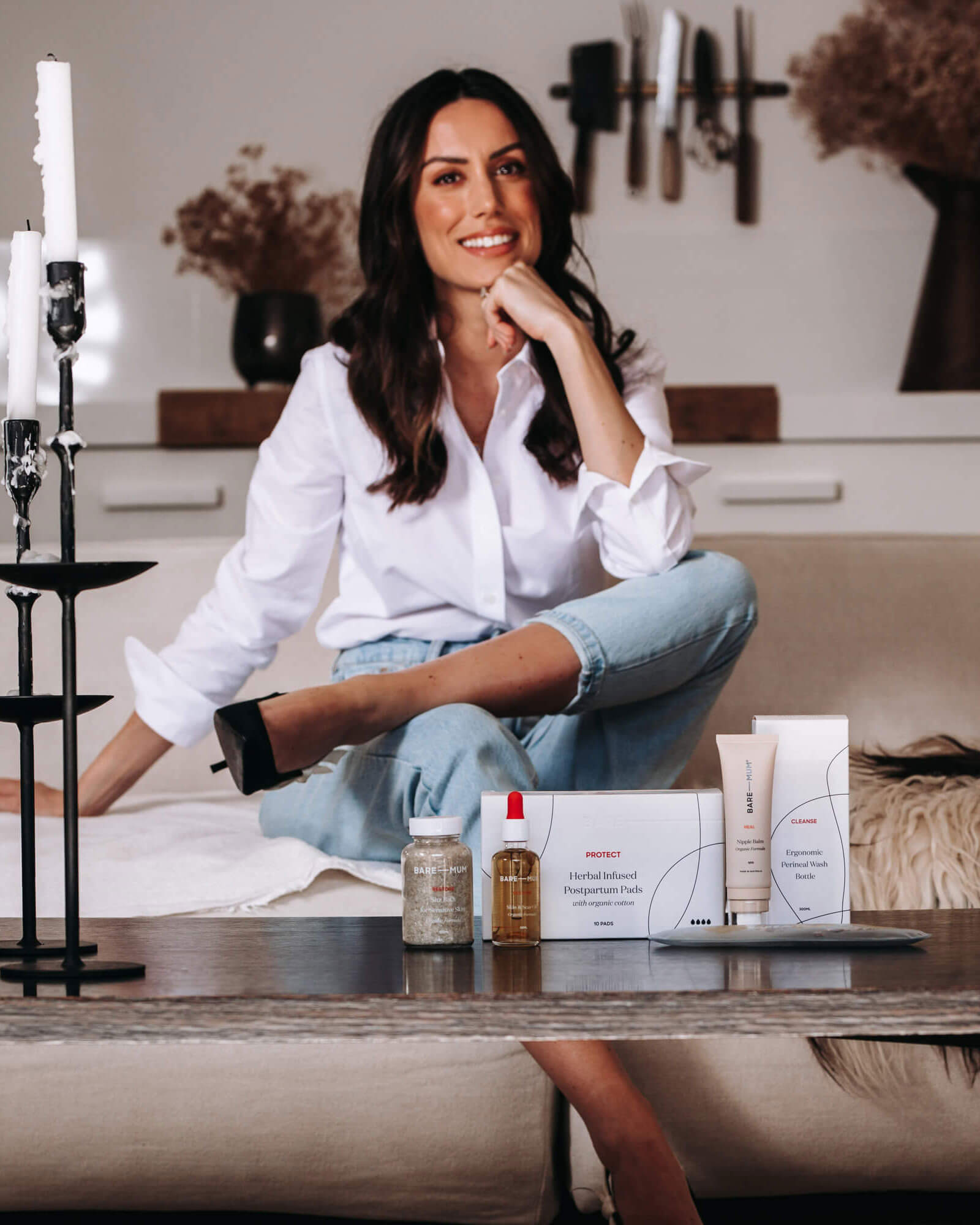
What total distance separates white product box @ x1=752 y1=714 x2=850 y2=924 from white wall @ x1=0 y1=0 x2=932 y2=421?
6.15 feet

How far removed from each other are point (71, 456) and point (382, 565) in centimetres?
75

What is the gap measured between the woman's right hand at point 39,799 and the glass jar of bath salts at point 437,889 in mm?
749

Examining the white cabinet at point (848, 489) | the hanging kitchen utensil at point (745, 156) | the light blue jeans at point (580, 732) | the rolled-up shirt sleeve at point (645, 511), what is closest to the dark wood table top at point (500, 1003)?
the light blue jeans at point (580, 732)

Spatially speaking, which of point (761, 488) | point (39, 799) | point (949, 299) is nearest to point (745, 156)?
point (949, 299)

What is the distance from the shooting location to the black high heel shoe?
99 cm

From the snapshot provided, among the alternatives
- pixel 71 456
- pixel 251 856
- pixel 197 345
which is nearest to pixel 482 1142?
pixel 251 856

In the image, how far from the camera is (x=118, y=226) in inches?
103

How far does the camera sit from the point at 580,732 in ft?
4.47

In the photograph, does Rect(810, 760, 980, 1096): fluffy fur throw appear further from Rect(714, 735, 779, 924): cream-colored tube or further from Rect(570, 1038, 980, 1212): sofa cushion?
Rect(714, 735, 779, 924): cream-colored tube

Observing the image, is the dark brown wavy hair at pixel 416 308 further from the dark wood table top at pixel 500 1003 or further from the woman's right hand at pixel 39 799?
the dark wood table top at pixel 500 1003

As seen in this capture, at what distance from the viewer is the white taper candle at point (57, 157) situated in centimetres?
72

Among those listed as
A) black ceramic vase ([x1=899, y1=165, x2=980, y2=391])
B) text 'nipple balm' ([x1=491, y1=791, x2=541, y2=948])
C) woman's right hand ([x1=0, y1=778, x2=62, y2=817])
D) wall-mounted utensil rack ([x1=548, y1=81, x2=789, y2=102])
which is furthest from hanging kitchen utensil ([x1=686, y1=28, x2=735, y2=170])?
text 'nipple balm' ([x1=491, y1=791, x2=541, y2=948])

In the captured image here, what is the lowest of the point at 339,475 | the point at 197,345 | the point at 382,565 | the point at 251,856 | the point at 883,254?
the point at 251,856

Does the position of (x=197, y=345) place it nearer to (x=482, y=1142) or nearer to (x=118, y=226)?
(x=118, y=226)
